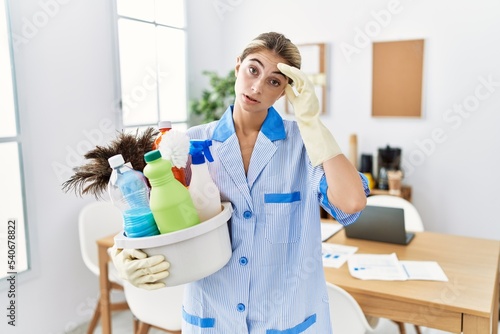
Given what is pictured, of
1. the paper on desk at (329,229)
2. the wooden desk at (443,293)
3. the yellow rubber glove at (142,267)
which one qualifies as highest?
the yellow rubber glove at (142,267)

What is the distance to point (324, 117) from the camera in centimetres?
364

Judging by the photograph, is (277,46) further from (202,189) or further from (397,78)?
(397,78)

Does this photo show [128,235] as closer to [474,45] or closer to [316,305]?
[316,305]

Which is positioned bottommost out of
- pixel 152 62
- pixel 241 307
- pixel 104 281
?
pixel 104 281

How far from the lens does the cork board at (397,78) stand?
324 cm

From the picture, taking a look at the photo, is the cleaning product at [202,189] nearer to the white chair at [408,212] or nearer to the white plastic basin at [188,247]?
the white plastic basin at [188,247]

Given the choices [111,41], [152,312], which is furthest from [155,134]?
[111,41]

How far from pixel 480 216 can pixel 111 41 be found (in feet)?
9.29

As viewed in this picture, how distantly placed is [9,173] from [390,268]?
2026 mm

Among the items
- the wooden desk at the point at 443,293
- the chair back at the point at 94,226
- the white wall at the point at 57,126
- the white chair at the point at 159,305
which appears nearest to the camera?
the wooden desk at the point at 443,293

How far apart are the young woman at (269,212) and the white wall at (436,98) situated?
2.42 meters

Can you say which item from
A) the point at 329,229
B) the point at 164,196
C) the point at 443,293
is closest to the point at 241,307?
the point at 164,196

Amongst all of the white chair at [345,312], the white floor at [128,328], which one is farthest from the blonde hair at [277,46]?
the white floor at [128,328]

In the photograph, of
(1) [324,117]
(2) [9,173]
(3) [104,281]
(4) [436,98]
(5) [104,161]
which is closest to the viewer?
(5) [104,161]
